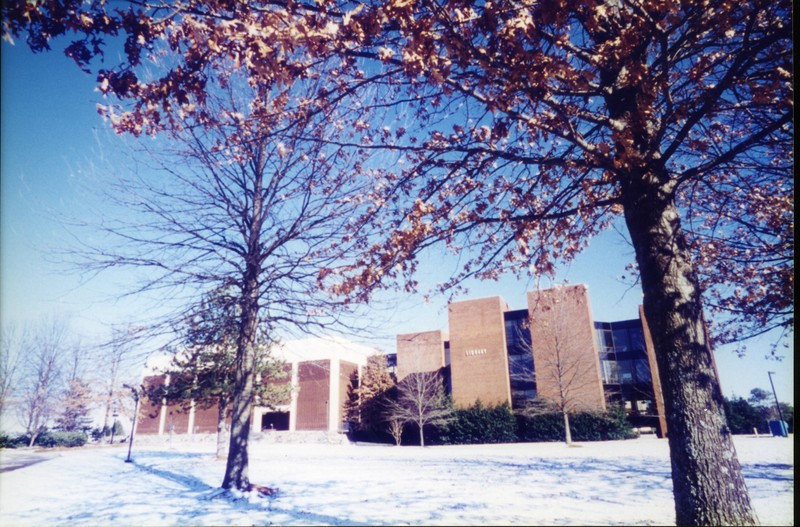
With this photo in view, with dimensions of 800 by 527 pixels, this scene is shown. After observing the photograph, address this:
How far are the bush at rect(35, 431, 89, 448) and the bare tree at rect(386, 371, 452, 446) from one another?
105 ft

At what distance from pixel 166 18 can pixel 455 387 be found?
36669 mm

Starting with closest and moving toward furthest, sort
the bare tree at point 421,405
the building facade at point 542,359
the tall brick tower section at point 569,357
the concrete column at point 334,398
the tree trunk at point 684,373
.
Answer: the tree trunk at point 684,373 → the tall brick tower section at point 569,357 → the building facade at point 542,359 → the bare tree at point 421,405 → the concrete column at point 334,398

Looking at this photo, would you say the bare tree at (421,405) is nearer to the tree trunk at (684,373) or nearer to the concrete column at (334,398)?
the concrete column at (334,398)

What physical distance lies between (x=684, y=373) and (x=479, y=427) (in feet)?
102

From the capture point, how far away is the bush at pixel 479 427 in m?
31.7

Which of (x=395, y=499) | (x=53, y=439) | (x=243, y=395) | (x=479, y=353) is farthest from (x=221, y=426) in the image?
(x=53, y=439)

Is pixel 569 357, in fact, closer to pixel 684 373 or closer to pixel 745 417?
pixel 745 417

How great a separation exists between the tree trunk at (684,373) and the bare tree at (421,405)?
30.4 m

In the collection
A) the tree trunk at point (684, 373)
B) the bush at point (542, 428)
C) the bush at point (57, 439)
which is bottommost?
the bush at point (57, 439)

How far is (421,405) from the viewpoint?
33.3 m

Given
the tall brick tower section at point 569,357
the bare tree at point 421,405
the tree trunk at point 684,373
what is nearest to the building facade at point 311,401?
the bare tree at point 421,405

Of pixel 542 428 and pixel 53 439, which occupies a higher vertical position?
pixel 542 428

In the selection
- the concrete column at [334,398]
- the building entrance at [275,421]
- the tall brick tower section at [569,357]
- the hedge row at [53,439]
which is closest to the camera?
the tall brick tower section at [569,357]

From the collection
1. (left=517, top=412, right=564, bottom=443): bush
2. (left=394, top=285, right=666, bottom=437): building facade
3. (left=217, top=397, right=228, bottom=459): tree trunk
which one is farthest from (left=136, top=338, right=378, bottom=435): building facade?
(left=217, top=397, right=228, bottom=459): tree trunk
